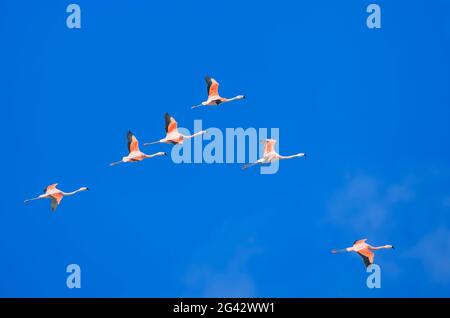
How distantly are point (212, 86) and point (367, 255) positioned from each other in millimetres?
6401

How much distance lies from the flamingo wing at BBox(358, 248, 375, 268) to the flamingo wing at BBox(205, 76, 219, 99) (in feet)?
20.1

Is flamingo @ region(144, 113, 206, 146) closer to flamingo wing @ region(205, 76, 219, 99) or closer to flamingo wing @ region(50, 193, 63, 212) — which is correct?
flamingo wing @ region(205, 76, 219, 99)

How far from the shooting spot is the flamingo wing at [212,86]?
141 feet

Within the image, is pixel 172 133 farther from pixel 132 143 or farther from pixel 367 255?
pixel 367 255

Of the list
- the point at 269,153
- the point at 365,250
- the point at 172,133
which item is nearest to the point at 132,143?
→ the point at 172,133

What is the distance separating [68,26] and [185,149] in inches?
193

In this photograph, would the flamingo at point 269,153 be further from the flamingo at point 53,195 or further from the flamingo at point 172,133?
the flamingo at point 53,195

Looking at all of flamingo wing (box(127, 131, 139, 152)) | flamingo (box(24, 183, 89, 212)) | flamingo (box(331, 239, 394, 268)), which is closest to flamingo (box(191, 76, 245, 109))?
flamingo wing (box(127, 131, 139, 152))

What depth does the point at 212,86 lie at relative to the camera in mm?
43125

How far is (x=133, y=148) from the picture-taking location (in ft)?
140
